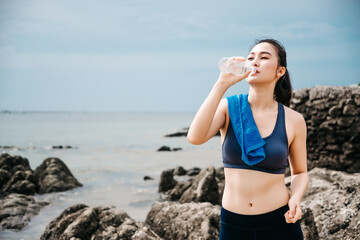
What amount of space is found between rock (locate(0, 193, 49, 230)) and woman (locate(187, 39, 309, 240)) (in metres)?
6.27

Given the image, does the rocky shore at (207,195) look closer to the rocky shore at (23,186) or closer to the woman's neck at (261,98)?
the rocky shore at (23,186)

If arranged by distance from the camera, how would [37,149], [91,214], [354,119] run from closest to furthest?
[91,214] → [354,119] → [37,149]

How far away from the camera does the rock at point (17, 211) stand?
724 cm

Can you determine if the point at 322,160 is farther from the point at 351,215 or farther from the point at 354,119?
the point at 351,215

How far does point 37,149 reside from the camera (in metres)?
26.1

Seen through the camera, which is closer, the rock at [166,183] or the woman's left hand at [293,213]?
the woman's left hand at [293,213]

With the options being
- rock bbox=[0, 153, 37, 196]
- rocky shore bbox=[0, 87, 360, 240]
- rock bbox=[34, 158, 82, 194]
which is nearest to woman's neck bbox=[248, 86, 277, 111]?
rocky shore bbox=[0, 87, 360, 240]

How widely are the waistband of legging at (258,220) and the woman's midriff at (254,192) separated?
25 mm

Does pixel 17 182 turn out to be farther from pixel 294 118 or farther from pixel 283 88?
pixel 294 118

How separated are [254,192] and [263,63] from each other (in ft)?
2.89

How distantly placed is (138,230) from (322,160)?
5.61 metres

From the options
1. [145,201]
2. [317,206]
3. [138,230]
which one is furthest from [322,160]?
[138,230]

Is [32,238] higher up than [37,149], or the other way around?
[32,238]

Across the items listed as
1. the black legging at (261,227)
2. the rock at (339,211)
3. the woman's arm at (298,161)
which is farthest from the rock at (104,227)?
the woman's arm at (298,161)
